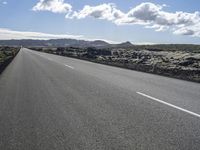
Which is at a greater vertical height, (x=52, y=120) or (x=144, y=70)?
(x=52, y=120)

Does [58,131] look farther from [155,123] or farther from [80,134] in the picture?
[155,123]

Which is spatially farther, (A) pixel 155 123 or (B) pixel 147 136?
(A) pixel 155 123

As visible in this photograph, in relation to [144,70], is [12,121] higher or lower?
higher

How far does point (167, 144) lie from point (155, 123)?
1658mm

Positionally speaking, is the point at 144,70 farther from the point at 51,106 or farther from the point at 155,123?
the point at 155,123

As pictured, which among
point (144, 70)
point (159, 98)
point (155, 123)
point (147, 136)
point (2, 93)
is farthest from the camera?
point (144, 70)

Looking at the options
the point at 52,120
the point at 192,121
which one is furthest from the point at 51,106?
the point at 192,121

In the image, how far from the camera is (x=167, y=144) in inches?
241

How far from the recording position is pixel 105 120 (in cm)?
808

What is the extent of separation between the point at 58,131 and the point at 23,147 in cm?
120

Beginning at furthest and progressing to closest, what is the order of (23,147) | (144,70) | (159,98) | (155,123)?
(144,70), (159,98), (155,123), (23,147)

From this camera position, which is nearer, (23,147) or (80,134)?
(23,147)

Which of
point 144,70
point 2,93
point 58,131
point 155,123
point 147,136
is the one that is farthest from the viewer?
point 144,70

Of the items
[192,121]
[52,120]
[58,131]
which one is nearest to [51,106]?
[52,120]
